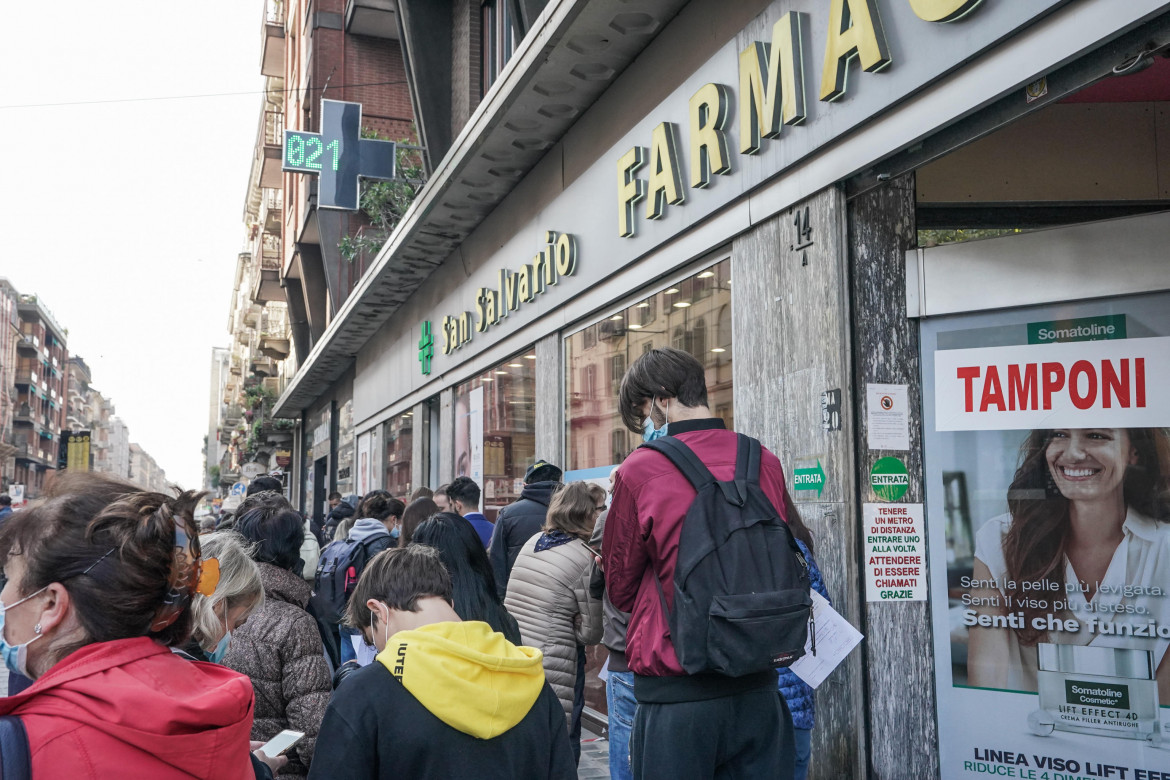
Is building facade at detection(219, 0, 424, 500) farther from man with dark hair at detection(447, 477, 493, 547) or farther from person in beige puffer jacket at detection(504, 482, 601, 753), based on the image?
person in beige puffer jacket at detection(504, 482, 601, 753)

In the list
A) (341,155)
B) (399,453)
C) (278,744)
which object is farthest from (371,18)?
(278,744)

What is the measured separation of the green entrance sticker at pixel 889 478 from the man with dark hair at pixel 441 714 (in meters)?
2.95

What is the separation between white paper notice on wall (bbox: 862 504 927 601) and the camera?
16.0ft

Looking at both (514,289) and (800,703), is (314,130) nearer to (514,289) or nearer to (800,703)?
(514,289)

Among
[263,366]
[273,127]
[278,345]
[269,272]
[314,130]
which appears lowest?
[278,345]

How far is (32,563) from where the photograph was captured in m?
1.77

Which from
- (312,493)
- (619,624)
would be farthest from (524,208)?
(312,493)

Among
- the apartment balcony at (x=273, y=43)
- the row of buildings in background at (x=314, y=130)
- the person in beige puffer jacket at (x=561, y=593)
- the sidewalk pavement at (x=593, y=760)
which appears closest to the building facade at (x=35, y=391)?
the row of buildings in background at (x=314, y=130)

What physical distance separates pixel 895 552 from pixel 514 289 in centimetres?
629

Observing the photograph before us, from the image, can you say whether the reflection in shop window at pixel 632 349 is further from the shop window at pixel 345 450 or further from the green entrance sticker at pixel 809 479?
the shop window at pixel 345 450

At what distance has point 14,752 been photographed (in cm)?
154

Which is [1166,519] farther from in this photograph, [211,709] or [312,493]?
[312,493]

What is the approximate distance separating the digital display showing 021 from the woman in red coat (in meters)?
14.2

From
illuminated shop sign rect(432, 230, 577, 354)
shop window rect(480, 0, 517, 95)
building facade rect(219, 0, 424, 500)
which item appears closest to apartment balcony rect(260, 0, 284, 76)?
building facade rect(219, 0, 424, 500)
